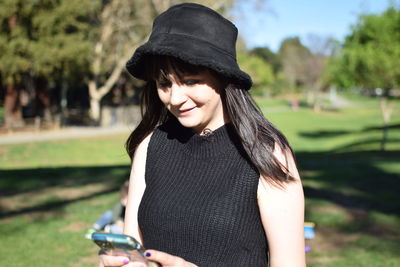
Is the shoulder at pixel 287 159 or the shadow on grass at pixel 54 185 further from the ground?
the shoulder at pixel 287 159

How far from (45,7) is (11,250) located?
19930 mm

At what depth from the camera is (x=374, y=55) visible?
19109 mm

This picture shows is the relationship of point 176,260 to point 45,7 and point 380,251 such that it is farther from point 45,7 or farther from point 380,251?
point 45,7

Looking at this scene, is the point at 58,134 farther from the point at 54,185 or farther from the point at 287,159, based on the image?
the point at 287,159

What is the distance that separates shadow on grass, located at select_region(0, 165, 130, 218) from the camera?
7125 millimetres

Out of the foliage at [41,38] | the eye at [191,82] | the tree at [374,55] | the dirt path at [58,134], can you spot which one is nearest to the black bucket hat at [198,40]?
Answer: the eye at [191,82]

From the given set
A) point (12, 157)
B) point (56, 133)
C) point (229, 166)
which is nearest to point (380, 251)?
point (229, 166)

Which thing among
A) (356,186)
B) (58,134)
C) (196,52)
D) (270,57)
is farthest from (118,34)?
(270,57)

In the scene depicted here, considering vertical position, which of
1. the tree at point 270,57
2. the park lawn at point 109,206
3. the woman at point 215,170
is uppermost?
the tree at point 270,57

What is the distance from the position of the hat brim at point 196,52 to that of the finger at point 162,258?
68 centimetres

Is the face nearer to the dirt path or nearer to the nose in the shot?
the nose

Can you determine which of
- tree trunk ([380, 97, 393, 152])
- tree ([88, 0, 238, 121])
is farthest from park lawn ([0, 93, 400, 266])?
tree ([88, 0, 238, 121])

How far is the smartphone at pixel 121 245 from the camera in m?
1.45

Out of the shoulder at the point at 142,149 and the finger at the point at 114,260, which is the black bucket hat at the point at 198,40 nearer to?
the shoulder at the point at 142,149
